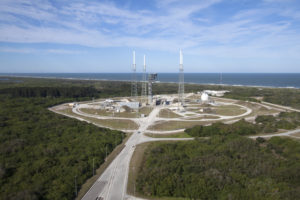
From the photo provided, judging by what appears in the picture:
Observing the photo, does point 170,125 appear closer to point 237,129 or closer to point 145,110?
point 237,129

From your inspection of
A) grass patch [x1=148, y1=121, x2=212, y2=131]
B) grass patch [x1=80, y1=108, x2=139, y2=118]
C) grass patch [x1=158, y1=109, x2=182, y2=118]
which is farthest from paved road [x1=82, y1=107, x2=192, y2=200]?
grass patch [x1=158, y1=109, x2=182, y2=118]

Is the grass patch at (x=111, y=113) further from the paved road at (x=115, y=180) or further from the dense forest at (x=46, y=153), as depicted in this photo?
the paved road at (x=115, y=180)

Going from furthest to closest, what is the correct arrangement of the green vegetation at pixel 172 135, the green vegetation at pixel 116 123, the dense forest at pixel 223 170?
the green vegetation at pixel 116 123 < the green vegetation at pixel 172 135 < the dense forest at pixel 223 170

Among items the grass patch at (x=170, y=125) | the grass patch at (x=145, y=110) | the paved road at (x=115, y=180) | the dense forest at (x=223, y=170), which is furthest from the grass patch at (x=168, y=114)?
the paved road at (x=115, y=180)

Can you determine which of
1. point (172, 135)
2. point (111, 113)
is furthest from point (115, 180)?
point (111, 113)

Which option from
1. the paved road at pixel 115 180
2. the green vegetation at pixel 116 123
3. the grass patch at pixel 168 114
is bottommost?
the paved road at pixel 115 180

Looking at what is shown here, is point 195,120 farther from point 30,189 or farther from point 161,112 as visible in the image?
point 30,189
